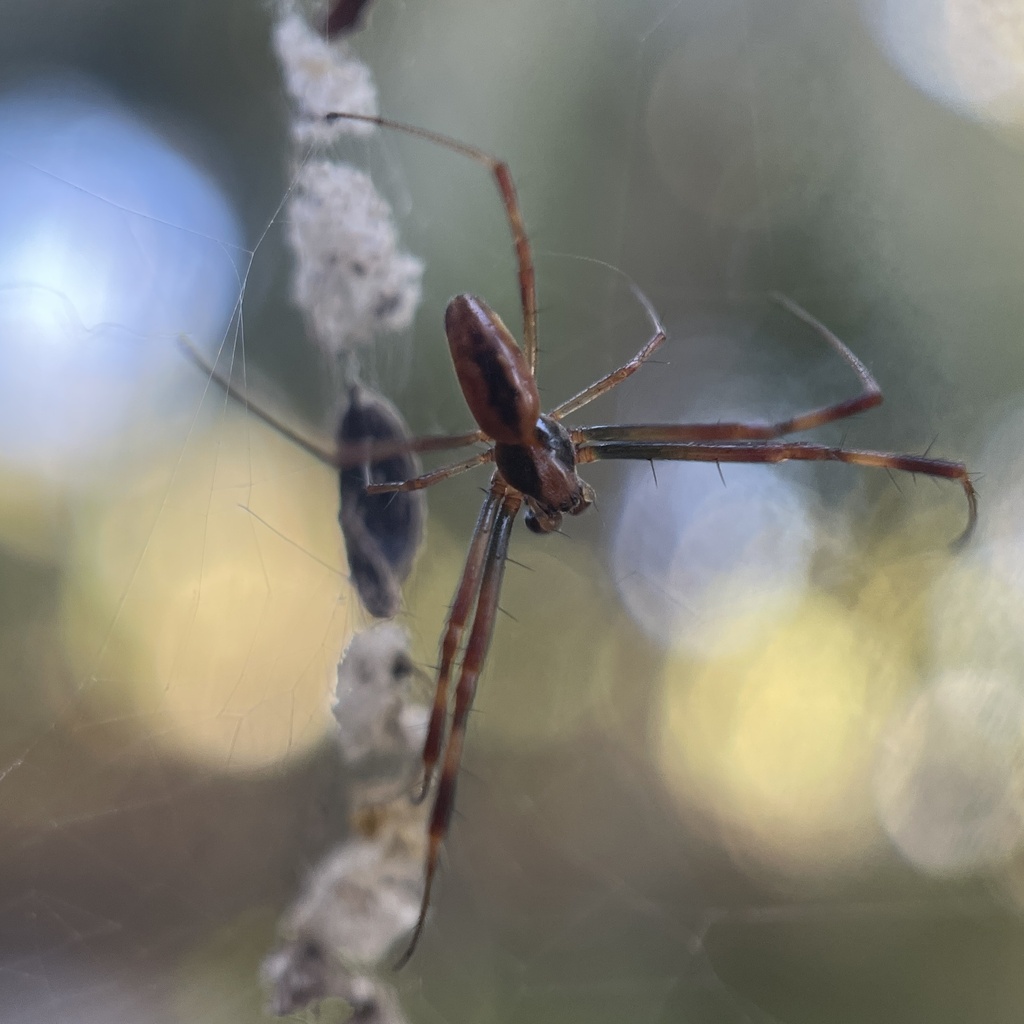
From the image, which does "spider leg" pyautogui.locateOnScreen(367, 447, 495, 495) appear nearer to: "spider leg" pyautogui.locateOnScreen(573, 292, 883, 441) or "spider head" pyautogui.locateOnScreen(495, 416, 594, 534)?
"spider head" pyautogui.locateOnScreen(495, 416, 594, 534)

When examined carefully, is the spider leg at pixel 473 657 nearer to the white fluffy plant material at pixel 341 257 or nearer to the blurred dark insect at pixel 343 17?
the white fluffy plant material at pixel 341 257

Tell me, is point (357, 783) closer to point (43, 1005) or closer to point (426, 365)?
point (43, 1005)

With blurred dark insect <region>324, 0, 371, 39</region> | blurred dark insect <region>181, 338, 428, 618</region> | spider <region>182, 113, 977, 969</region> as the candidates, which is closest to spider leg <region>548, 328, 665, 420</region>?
spider <region>182, 113, 977, 969</region>

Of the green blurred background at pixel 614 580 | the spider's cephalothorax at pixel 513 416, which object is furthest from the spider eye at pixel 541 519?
the green blurred background at pixel 614 580

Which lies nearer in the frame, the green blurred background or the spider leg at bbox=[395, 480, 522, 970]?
the spider leg at bbox=[395, 480, 522, 970]

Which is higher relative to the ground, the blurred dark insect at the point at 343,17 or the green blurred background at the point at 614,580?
the blurred dark insect at the point at 343,17

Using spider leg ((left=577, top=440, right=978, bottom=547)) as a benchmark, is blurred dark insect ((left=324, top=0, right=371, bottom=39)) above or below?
above

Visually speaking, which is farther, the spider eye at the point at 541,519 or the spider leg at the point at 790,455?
the spider eye at the point at 541,519
